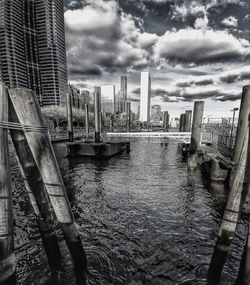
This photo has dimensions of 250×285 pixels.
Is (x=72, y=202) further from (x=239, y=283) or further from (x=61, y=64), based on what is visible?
(x=61, y=64)

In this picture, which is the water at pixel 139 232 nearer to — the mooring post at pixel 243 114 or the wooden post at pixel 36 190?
the wooden post at pixel 36 190

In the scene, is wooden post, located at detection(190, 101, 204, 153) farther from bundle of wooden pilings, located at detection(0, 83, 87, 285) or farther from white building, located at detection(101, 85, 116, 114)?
white building, located at detection(101, 85, 116, 114)

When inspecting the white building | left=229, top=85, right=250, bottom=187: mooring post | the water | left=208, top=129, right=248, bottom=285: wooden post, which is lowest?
the water

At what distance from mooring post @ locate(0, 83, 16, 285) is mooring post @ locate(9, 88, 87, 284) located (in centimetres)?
23

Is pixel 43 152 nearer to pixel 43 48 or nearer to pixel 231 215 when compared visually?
pixel 231 215

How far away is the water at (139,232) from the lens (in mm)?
3707

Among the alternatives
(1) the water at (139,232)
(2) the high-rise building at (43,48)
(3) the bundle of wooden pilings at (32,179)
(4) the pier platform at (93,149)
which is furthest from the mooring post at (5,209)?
(2) the high-rise building at (43,48)

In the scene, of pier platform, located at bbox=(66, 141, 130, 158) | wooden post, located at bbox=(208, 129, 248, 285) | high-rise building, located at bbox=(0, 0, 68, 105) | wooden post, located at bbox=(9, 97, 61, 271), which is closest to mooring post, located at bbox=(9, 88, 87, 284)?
wooden post, located at bbox=(9, 97, 61, 271)

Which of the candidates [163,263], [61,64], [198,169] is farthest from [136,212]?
[61,64]

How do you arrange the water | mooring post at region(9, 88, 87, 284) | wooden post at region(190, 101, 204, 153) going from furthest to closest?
wooden post at region(190, 101, 204, 153) < the water < mooring post at region(9, 88, 87, 284)

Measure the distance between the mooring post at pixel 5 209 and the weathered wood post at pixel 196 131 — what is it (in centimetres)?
1192

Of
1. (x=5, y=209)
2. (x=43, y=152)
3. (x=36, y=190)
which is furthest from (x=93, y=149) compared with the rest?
(x=5, y=209)

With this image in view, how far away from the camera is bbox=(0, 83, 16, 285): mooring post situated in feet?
7.89

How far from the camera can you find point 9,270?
2.51 m
